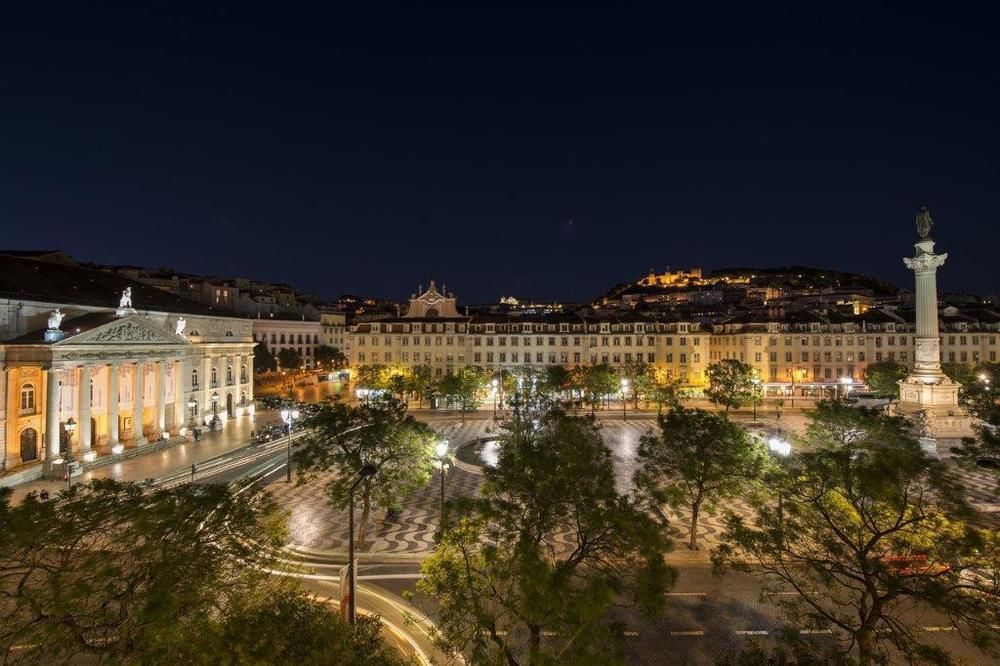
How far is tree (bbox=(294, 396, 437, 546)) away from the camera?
26266 mm

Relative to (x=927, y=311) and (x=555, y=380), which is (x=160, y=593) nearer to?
(x=555, y=380)

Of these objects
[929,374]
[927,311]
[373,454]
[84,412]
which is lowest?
[373,454]

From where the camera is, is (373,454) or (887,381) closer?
(373,454)

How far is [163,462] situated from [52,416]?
8.40 meters

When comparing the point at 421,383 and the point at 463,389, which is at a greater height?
the point at 421,383

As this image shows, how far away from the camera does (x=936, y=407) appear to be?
49281 mm

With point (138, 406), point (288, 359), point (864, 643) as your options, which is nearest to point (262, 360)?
point (288, 359)

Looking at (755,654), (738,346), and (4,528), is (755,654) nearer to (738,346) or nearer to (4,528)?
(4,528)

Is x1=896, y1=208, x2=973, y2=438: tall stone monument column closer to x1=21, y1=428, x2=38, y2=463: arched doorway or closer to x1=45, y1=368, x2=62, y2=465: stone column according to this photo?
x1=45, y1=368, x2=62, y2=465: stone column

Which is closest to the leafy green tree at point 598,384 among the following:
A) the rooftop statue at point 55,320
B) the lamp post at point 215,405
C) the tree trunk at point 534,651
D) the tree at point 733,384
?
the tree at point 733,384

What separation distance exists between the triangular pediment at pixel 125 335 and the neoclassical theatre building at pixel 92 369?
94 millimetres

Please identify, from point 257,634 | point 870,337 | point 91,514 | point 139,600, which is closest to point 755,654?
point 257,634

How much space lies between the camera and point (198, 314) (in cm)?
6244

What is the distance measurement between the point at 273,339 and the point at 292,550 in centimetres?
9236
